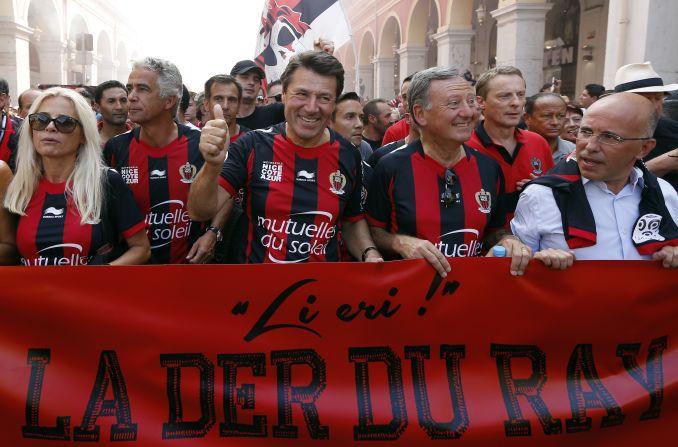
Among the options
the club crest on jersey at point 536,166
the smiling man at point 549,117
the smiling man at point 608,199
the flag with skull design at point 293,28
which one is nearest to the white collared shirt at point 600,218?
the smiling man at point 608,199

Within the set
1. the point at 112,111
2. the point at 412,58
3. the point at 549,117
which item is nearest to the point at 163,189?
the point at 112,111

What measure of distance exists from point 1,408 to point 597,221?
2.79 m

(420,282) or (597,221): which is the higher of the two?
(597,221)

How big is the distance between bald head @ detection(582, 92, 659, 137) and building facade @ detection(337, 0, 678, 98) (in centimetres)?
455

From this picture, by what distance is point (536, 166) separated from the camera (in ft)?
13.4

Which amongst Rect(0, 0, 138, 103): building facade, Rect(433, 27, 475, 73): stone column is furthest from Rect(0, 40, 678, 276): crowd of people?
Rect(0, 0, 138, 103): building facade

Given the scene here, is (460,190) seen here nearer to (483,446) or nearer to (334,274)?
(334,274)

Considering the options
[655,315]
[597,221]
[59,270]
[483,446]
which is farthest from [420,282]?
[59,270]

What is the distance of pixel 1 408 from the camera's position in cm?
250

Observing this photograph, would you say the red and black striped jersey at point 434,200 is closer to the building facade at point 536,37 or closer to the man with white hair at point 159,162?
the man with white hair at point 159,162

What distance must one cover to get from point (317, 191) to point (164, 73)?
145 cm

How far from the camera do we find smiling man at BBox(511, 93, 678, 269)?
286cm

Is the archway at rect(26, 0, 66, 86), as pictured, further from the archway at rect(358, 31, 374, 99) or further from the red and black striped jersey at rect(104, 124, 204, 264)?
the red and black striped jersey at rect(104, 124, 204, 264)

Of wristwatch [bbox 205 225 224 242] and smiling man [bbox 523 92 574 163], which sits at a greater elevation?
smiling man [bbox 523 92 574 163]
